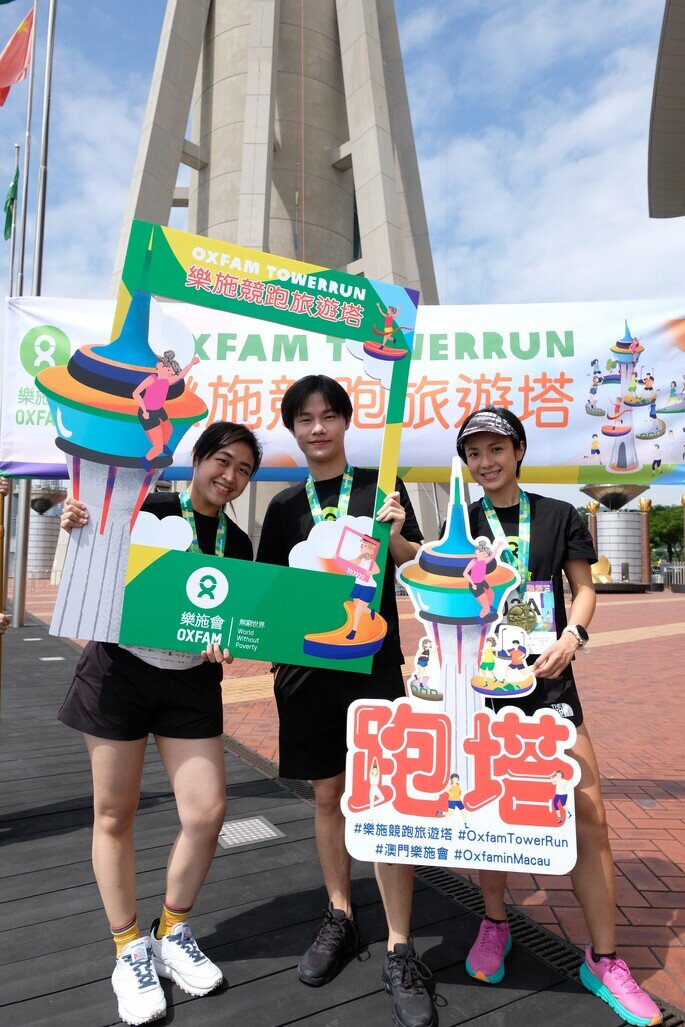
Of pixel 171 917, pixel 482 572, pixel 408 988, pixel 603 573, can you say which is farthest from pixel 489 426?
pixel 603 573

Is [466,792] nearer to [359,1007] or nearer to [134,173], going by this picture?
[359,1007]

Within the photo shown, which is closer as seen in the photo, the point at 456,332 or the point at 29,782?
the point at 456,332

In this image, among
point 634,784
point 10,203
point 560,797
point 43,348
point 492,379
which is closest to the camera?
point 560,797

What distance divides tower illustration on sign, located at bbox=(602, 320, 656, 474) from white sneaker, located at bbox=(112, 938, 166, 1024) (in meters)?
2.80

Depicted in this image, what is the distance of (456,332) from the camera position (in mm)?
3383

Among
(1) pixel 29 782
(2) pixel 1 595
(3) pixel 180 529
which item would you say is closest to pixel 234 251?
(3) pixel 180 529

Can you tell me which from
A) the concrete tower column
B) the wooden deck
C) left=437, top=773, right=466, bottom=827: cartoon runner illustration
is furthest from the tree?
left=437, top=773, right=466, bottom=827: cartoon runner illustration

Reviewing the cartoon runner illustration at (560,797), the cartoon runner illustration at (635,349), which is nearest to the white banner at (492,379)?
the cartoon runner illustration at (635,349)

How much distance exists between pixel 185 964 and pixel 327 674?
99cm

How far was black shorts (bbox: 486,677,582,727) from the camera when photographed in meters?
2.00

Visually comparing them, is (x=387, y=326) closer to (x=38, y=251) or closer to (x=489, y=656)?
(x=489, y=656)

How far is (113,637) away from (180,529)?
375 mm

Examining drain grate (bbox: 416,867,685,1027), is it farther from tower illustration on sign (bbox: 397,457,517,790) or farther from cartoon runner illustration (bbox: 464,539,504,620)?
cartoon runner illustration (bbox: 464,539,504,620)

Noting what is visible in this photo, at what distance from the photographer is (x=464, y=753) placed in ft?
6.22
